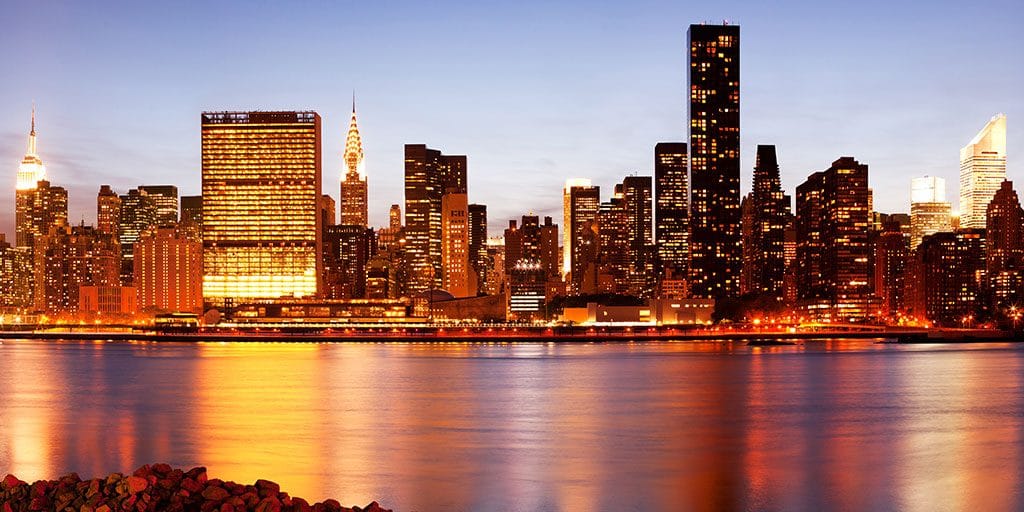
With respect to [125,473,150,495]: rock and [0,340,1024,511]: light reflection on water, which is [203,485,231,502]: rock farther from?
[0,340,1024,511]: light reflection on water

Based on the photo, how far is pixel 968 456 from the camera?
33.9 m

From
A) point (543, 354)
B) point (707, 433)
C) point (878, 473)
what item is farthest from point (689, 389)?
point (543, 354)

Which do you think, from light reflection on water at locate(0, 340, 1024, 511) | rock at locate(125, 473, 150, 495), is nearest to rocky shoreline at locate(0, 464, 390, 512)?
rock at locate(125, 473, 150, 495)

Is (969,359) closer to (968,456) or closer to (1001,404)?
(1001,404)

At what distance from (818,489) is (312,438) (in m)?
18.3

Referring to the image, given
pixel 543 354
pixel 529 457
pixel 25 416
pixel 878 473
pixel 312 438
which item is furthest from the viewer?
pixel 543 354

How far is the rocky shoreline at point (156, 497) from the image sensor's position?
46.0 ft

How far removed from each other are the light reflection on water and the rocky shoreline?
9549 mm

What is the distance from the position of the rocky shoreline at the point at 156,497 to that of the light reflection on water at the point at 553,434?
31.3ft

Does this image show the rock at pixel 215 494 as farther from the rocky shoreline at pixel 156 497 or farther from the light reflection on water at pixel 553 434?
the light reflection on water at pixel 553 434

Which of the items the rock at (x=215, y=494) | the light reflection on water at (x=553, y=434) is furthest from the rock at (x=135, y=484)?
the light reflection on water at (x=553, y=434)

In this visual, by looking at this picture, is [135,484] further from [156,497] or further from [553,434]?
[553,434]

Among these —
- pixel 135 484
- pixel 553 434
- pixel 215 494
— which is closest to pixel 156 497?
pixel 135 484

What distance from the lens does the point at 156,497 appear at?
14.5 m
